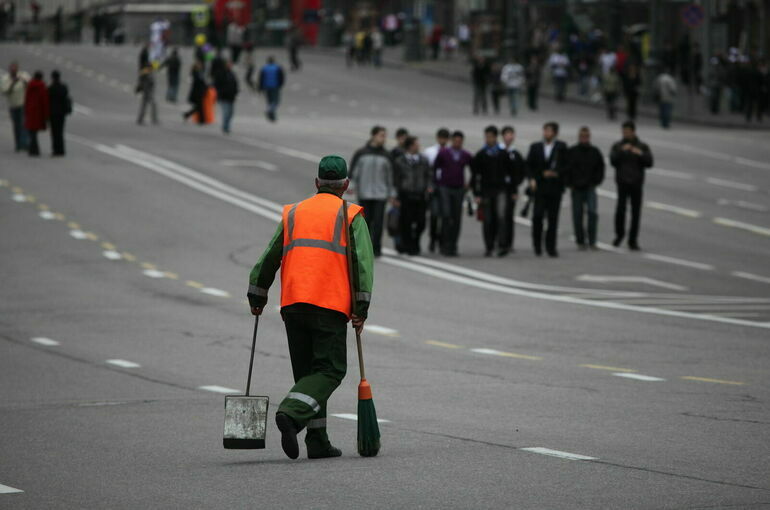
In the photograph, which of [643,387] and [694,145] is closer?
[643,387]

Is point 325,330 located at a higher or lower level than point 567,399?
higher

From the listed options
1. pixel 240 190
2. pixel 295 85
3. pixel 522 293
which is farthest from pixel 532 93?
pixel 522 293

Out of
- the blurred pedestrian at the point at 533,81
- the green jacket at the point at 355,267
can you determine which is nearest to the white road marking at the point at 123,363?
the green jacket at the point at 355,267

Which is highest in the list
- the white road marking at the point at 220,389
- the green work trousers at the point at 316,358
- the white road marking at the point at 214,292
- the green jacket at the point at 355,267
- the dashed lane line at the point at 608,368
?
the green jacket at the point at 355,267

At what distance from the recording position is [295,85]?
6206cm

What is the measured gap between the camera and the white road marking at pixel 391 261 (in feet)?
60.0

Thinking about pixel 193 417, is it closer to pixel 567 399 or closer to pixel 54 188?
pixel 567 399

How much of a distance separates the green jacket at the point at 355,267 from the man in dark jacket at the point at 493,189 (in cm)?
1399

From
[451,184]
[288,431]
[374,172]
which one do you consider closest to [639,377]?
[288,431]

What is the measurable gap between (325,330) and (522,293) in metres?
11.3

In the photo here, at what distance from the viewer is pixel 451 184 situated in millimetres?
23500

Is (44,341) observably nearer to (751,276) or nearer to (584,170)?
(584,170)

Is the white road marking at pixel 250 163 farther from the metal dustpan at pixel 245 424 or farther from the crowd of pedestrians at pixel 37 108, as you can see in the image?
the metal dustpan at pixel 245 424

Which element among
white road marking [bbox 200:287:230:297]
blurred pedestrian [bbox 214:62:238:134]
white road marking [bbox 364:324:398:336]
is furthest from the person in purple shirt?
blurred pedestrian [bbox 214:62:238:134]
